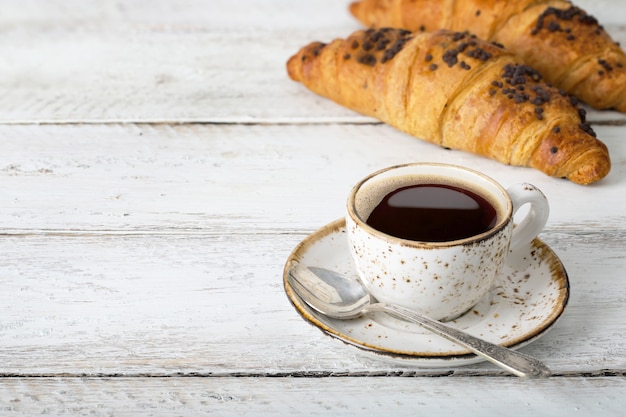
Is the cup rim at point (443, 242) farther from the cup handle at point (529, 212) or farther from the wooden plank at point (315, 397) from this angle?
the wooden plank at point (315, 397)

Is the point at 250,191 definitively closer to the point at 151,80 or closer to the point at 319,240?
the point at 319,240

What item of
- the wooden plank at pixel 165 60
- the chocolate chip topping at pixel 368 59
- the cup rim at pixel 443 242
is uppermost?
the chocolate chip topping at pixel 368 59

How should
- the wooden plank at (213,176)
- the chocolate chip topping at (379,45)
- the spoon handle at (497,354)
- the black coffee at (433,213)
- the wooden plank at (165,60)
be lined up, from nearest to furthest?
the spoon handle at (497,354), the black coffee at (433,213), the wooden plank at (213,176), the chocolate chip topping at (379,45), the wooden plank at (165,60)

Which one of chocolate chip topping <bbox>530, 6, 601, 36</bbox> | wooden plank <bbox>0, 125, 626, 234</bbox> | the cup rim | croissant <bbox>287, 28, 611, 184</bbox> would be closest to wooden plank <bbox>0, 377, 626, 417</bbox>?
the cup rim

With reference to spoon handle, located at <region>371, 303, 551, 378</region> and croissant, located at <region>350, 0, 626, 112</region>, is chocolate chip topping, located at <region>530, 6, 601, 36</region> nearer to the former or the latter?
croissant, located at <region>350, 0, 626, 112</region>

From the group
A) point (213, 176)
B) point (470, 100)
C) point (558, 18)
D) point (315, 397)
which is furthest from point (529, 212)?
point (558, 18)

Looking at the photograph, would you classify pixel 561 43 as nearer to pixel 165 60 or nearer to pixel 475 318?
pixel 475 318

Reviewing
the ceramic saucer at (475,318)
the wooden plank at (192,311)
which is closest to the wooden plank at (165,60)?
the wooden plank at (192,311)

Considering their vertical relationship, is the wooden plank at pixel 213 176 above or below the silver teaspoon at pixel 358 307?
below
